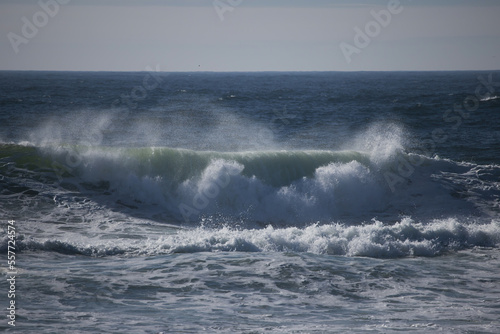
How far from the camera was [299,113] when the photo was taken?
34625 mm

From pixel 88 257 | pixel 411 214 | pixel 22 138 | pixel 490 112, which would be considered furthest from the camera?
pixel 490 112

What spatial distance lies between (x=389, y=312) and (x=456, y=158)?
14.6 meters

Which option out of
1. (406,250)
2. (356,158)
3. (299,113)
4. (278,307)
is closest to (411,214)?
(356,158)

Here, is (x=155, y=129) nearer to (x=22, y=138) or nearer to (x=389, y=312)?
(x=22, y=138)

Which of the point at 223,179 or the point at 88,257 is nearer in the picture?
the point at 88,257

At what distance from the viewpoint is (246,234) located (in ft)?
37.3

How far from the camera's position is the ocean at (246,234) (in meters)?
7.53

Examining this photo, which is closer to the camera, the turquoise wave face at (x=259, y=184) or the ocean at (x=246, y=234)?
the ocean at (x=246, y=234)

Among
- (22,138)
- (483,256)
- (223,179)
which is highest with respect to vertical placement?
(22,138)

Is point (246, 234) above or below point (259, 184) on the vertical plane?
below

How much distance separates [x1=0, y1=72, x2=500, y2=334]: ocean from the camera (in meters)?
7.53

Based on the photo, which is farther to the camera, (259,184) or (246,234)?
(259,184)

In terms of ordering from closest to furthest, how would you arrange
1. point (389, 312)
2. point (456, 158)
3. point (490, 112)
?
point (389, 312), point (456, 158), point (490, 112)

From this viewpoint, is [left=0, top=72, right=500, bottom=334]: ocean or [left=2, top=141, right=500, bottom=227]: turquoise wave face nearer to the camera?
[left=0, top=72, right=500, bottom=334]: ocean
